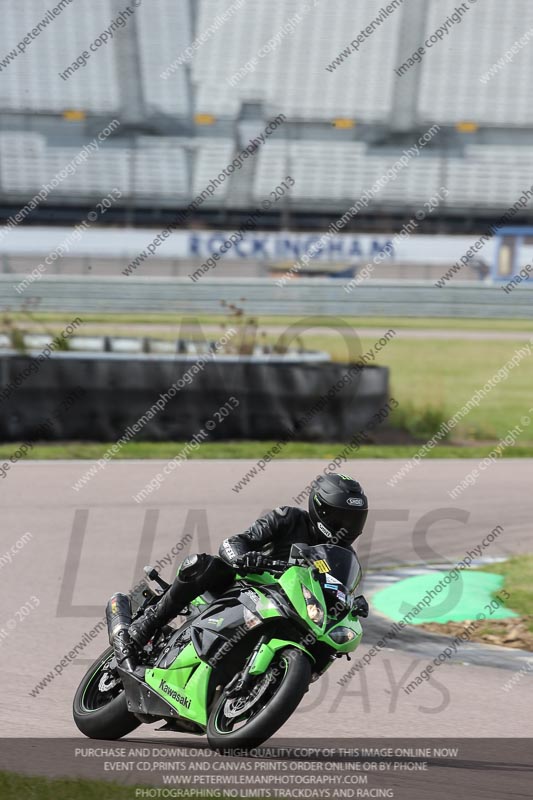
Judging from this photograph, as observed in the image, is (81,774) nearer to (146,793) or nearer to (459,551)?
(146,793)

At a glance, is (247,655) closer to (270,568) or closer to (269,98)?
(270,568)

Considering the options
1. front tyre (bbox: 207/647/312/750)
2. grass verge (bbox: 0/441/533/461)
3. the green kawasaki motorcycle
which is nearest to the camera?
front tyre (bbox: 207/647/312/750)

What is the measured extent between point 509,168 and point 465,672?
29762mm

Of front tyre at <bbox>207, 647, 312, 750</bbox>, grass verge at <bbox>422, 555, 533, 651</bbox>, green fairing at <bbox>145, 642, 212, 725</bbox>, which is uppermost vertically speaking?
front tyre at <bbox>207, 647, 312, 750</bbox>

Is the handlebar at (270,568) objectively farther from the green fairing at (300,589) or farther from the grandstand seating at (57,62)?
the grandstand seating at (57,62)

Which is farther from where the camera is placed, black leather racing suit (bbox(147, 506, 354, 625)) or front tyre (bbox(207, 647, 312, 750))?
black leather racing suit (bbox(147, 506, 354, 625))

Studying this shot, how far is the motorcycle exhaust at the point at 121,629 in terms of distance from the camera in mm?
4914

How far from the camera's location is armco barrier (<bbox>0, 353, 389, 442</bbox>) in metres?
13.6

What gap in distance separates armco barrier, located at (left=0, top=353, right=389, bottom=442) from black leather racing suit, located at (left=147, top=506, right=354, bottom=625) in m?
8.86

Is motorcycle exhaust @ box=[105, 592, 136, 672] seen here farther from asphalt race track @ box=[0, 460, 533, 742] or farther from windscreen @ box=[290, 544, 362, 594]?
windscreen @ box=[290, 544, 362, 594]

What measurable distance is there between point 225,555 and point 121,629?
0.63 m

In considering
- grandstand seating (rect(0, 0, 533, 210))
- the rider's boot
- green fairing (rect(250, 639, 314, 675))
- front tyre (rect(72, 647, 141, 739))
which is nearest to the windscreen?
green fairing (rect(250, 639, 314, 675))

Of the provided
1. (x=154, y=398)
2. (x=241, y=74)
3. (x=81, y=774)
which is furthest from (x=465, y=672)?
(x=241, y=74)

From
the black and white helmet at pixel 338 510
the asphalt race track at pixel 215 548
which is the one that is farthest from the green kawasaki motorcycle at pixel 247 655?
the asphalt race track at pixel 215 548
